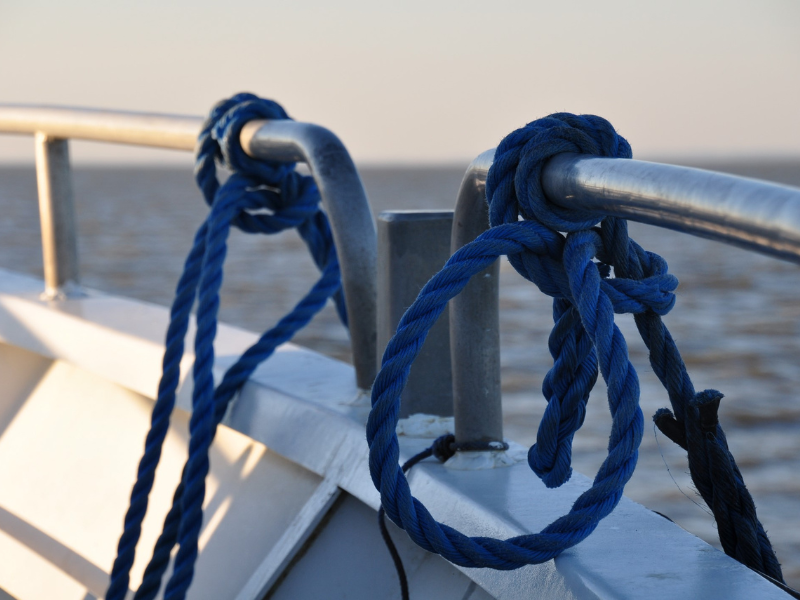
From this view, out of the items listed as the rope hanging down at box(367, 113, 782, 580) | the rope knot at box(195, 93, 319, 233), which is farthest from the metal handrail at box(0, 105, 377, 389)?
the rope hanging down at box(367, 113, 782, 580)

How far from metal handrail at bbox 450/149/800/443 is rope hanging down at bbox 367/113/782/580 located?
32 mm

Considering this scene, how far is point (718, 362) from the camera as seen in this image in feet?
24.3

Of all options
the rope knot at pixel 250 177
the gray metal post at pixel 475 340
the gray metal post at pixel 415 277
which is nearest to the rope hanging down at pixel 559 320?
the gray metal post at pixel 475 340

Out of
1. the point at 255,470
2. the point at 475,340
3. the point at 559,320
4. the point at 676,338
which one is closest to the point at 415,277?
the point at 475,340

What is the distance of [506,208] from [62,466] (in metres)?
1.18

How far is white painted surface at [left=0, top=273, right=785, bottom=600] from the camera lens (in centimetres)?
81

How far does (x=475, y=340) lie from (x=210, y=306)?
0.49m

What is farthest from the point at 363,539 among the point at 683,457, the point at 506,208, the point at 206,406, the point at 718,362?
the point at 718,362

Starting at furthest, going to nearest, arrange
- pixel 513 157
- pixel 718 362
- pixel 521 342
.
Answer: pixel 521 342 < pixel 718 362 < pixel 513 157

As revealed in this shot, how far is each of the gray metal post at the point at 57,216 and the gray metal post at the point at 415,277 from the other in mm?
1001

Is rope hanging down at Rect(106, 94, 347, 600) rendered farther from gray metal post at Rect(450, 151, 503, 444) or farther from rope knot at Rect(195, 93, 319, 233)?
gray metal post at Rect(450, 151, 503, 444)

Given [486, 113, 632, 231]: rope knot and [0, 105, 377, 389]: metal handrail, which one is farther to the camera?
[0, 105, 377, 389]: metal handrail

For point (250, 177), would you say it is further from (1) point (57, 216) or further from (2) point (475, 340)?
(1) point (57, 216)

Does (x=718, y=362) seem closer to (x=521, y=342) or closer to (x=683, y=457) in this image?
(x=521, y=342)
